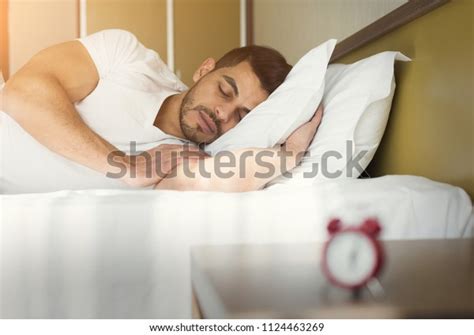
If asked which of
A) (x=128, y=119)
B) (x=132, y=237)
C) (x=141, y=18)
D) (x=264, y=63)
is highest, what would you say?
(x=141, y=18)

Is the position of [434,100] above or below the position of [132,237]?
above

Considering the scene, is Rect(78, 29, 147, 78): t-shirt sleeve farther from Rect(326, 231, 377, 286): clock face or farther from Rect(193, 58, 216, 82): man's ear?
Rect(326, 231, 377, 286): clock face

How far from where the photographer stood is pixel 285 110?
964mm

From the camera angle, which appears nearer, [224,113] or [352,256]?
[352,256]

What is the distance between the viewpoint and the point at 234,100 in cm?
109

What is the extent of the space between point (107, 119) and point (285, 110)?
34cm

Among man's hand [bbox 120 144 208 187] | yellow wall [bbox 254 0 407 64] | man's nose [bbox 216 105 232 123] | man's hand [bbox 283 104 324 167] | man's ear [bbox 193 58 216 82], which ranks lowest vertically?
man's hand [bbox 120 144 208 187]

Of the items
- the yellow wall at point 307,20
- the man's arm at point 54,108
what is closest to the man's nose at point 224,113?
the man's arm at point 54,108

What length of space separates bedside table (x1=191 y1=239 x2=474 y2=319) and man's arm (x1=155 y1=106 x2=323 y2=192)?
0.27 m

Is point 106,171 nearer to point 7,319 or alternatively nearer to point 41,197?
point 41,197

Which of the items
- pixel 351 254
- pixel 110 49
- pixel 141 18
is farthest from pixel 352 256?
pixel 141 18

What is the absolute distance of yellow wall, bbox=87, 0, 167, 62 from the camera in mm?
1365

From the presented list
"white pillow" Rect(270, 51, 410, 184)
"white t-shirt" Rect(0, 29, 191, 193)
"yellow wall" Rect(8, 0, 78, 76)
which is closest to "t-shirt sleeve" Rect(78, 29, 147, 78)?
"white t-shirt" Rect(0, 29, 191, 193)

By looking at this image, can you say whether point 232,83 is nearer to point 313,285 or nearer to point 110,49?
point 110,49
